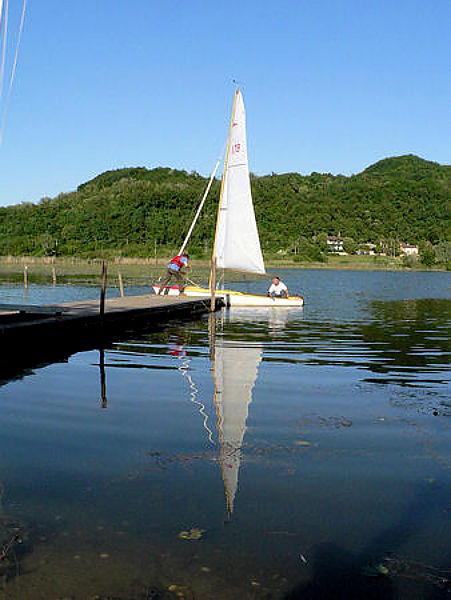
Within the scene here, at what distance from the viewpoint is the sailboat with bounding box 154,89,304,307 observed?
3047cm

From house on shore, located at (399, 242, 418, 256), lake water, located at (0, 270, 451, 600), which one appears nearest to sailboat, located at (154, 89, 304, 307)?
lake water, located at (0, 270, 451, 600)

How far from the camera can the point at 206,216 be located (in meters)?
134

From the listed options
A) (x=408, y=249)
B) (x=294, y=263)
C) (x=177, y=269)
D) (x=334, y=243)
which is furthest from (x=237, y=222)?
(x=408, y=249)

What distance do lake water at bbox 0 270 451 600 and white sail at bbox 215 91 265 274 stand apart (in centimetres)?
1780

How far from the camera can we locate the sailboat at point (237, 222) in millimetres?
30469

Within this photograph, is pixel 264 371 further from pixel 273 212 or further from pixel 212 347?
pixel 273 212

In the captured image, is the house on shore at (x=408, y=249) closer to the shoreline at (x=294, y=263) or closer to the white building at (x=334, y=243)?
the shoreline at (x=294, y=263)

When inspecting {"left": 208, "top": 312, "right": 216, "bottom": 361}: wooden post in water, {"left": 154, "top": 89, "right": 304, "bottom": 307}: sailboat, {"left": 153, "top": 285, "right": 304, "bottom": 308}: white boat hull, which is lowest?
{"left": 208, "top": 312, "right": 216, "bottom": 361}: wooden post in water

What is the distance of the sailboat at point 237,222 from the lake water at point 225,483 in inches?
696

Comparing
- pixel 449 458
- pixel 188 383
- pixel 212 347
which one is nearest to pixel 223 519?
pixel 449 458

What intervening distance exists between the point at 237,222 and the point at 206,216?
105m

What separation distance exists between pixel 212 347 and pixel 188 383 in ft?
18.7

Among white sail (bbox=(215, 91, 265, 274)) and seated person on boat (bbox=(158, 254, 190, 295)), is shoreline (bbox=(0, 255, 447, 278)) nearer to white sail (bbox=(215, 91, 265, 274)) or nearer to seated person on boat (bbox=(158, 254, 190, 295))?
seated person on boat (bbox=(158, 254, 190, 295))

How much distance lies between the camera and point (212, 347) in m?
17.4
